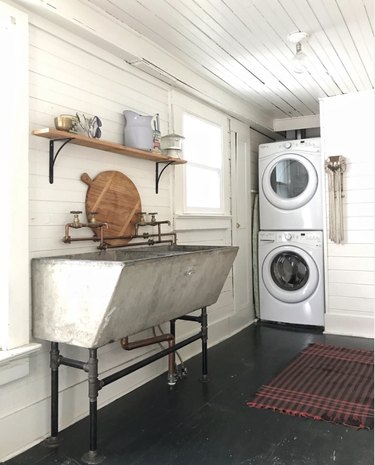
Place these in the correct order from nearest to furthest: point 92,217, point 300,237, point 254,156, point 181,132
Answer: point 92,217 → point 181,132 → point 300,237 → point 254,156

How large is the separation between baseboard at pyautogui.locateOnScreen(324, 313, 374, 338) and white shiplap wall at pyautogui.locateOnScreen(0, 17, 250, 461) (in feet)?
7.25

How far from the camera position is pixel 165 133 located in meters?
3.46

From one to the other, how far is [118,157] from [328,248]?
2.62 m

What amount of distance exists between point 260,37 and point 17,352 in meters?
2.63

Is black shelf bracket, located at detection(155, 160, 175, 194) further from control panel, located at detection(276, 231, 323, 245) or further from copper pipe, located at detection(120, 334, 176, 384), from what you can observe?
control panel, located at detection(276, 231, 323, 245)

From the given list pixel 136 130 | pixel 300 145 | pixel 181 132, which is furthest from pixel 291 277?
pixel 136 130

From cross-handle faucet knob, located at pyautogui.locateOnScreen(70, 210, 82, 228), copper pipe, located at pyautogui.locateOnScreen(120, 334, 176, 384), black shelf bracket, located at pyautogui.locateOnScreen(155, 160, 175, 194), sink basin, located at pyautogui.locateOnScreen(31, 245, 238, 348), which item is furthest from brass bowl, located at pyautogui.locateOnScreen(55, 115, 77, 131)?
copper pipe, located at pyautogui.locateOnScreen(120, 334, 176, 384)

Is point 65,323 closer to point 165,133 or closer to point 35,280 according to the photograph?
point 35,280

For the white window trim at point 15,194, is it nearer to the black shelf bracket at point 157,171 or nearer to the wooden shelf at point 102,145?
the wooden shelf at point 102,145

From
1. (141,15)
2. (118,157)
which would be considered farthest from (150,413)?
(141,15)

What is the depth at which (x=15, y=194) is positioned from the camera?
2156 millimetres

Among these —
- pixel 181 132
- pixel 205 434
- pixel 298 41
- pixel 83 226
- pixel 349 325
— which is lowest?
pixel 205 434

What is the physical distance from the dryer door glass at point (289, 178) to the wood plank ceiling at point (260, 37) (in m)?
0.86

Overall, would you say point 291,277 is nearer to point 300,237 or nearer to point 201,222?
point 300,237
